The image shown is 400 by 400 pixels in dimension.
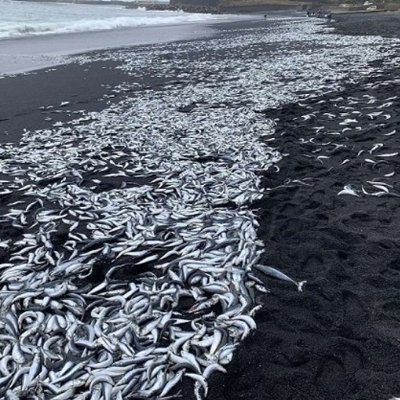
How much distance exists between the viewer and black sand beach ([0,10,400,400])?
11.3 ft

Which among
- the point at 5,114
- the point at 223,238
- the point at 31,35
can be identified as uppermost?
the point at 223,238

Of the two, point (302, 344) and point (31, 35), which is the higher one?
point (302, 344)

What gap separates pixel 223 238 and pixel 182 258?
0.67m

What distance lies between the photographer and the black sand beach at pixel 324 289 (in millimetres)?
3438

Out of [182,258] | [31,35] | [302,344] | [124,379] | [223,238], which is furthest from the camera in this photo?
[31,35]

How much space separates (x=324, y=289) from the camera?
14.7 ft

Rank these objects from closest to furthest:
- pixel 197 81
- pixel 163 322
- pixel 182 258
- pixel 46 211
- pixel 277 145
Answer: pixel 163 322 < pixel 182 258 < pixel 46 211 < pixel 277 145 < pixel 197 81

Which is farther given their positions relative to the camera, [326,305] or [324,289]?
[324,289]

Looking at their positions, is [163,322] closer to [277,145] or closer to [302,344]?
[302,344]

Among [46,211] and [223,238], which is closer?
[223,238]

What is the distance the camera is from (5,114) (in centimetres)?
1238

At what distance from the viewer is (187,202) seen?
21.8 ft

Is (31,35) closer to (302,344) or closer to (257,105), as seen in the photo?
(257,105)

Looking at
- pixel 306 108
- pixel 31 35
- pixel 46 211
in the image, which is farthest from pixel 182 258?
pixel 31 35
